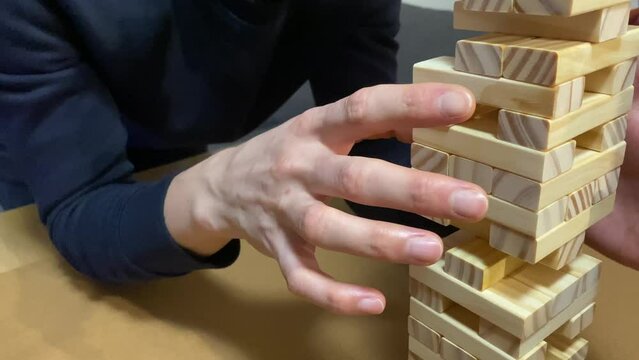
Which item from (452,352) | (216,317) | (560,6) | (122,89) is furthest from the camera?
(122,89)

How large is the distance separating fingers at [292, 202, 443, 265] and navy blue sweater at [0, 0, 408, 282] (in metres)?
0.18

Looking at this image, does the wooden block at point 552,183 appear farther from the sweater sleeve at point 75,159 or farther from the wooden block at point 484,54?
the sweater sleeve at point 75,159

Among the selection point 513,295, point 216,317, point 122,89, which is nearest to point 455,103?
point 513,295

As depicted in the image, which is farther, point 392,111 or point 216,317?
point 216,317

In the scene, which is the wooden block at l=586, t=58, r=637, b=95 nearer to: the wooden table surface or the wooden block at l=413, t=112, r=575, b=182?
the wooden block at l=413, t=112, r=575, b=182

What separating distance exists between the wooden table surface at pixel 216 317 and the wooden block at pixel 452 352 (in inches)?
3.6

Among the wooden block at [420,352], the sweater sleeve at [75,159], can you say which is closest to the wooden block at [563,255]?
the wooden block at [420,352]

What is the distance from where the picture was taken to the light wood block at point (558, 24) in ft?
1.17

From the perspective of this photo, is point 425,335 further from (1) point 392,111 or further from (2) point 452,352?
(1) point 392,111

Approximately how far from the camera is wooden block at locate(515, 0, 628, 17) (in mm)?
332

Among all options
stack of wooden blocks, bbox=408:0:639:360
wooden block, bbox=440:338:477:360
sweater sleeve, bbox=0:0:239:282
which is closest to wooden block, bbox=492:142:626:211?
stack of wooden blocks, bbox=408:0:639:360

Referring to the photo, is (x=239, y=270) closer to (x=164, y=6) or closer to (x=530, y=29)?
(x=164, y=6)

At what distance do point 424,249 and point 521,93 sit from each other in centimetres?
10

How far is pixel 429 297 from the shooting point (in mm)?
451
